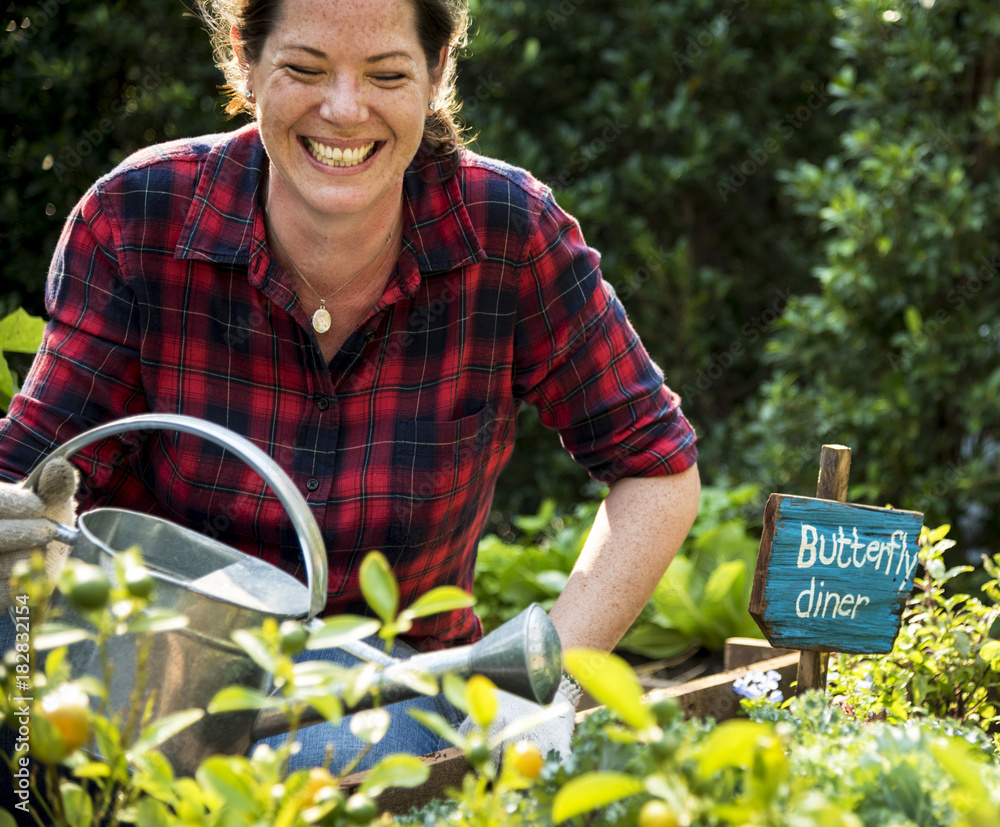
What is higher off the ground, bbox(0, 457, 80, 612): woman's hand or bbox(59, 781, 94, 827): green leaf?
bbox(0, 457, 80, 612): woman's hand

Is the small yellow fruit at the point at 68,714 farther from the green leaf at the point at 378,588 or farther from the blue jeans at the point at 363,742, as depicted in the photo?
the blue jeans at the point at 363,742

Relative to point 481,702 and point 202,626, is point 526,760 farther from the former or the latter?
point 202,626

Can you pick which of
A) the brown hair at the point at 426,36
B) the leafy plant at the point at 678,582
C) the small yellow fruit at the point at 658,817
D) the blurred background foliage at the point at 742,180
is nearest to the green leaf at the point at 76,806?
the small yellow fruit at the point at 658,817

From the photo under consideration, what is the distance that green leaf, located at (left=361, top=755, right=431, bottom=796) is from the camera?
0.55 metres

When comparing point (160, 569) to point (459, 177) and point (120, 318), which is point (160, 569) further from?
point (459, 177)

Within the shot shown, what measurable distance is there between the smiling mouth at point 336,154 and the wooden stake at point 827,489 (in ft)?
2.17

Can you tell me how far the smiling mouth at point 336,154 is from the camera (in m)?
1.25

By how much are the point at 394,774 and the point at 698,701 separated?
86cm

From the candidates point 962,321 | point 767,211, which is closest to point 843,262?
point 962,321

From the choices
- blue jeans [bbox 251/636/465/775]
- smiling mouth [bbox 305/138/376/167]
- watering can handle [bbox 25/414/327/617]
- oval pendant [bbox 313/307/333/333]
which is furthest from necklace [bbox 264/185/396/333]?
watering can handle [bbox 25/414/327/617]

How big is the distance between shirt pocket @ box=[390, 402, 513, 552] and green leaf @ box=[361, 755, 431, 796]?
81 centimetres

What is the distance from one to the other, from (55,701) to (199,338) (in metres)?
0.88

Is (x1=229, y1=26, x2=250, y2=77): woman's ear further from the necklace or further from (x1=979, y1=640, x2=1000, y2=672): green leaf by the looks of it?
(x1=979, y1=640, x2=1000, y2=672): green leaf

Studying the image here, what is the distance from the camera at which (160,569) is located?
91cm
